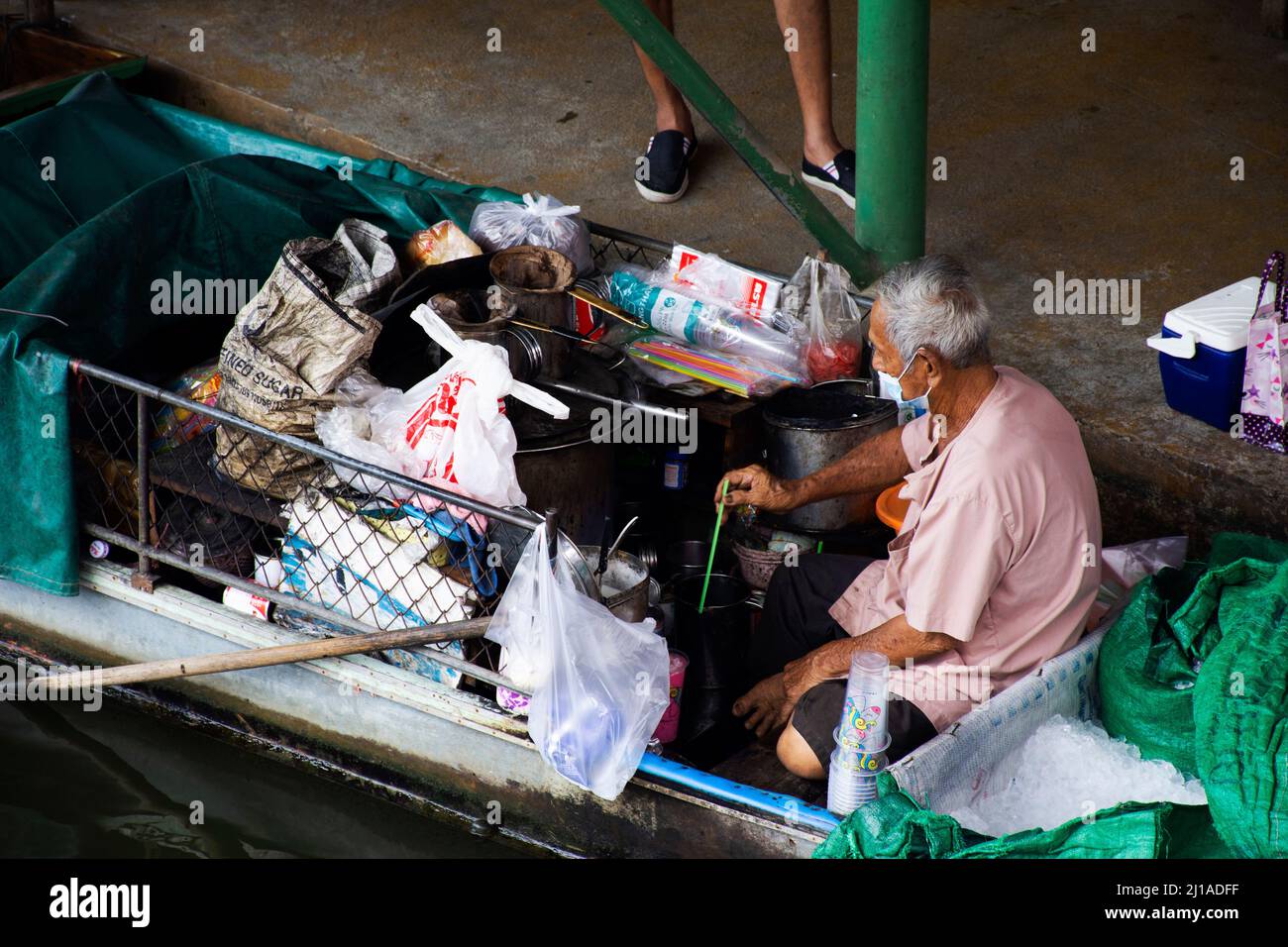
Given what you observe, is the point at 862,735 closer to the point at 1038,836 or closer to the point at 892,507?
the point at 1038,836

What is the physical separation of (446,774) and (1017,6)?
442 cm

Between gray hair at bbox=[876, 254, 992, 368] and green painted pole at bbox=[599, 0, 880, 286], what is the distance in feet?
3.93

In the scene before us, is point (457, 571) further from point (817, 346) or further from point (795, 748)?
point (817, 346)

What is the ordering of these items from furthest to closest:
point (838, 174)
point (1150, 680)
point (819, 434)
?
point (838, 174)
point (819, 434)
point (1150, 680)

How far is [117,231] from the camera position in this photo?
158 inches

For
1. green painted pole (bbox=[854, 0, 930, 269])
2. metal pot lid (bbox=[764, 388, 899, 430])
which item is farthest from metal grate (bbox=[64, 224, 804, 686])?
green painted pole (bbox=[854, 0, 930, 269])

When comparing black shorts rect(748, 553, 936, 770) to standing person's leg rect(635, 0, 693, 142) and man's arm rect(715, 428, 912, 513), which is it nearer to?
man's arm rect(715, 428, 912, 513)

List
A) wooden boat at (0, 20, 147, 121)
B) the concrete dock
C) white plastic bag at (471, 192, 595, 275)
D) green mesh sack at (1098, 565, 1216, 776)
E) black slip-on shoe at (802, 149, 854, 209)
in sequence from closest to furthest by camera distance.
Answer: green mesh sack at (1098, 565, 1216, 776) < white plastic bag at (471, 192, 595, 275) < the concrete dock < black slip-on shoe at (802, 149, 854, 209) < wooden boat at (0, 20, 147, 121)

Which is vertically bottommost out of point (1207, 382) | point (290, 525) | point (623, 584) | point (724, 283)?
point (623, 584)

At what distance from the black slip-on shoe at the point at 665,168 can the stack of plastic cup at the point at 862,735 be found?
9.24 ft

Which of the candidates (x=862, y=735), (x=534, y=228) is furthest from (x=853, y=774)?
(x=534, y=228)

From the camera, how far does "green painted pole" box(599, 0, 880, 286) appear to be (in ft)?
13.0

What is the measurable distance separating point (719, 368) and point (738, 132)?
2.26 feet
